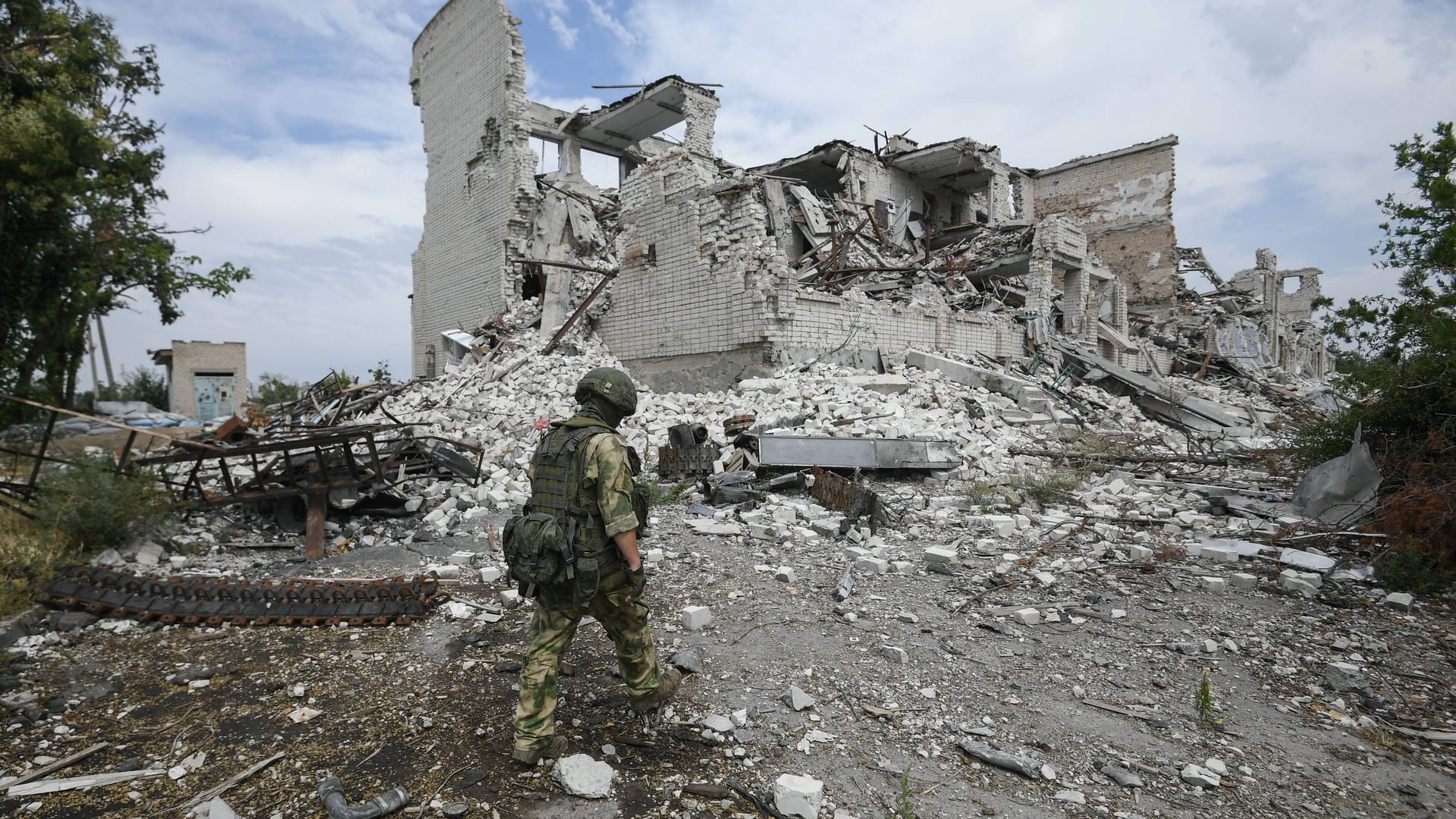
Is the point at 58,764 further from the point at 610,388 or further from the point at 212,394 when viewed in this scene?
the point at 212,394

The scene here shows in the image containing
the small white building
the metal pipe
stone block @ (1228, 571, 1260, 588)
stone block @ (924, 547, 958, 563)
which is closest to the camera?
the metal pipe

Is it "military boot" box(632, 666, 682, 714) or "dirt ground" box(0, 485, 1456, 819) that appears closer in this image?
"dirt ground" box(0, 485, 1456, 819)

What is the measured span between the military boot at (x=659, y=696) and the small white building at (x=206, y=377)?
20670 millimetres

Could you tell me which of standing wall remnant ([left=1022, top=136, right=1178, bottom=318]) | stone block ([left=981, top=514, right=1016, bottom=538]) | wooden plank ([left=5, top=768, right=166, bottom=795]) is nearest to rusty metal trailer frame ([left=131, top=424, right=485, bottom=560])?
wooden plank ([left=5, top=768, right=166, bottom=795])

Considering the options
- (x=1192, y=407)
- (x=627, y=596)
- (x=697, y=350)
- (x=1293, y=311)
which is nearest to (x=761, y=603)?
(x=627, y=596)

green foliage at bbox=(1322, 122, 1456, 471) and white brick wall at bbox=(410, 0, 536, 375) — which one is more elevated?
white brick wall at bbox=(410, 0, 536, 375)

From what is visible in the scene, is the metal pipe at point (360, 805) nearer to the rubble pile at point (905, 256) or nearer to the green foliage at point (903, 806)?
the green foliage at point (903, 806)

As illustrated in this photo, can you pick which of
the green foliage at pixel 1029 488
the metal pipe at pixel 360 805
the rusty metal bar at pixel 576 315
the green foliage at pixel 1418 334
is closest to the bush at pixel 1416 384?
the green foliage at pixel 1418 334

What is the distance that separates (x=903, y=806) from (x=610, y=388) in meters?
1.73

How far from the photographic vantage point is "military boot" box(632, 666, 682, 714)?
2.54m

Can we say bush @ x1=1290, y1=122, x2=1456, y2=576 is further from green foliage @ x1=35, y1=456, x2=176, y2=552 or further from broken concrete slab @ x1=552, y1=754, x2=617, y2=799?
green foliage @ x1=35, y1=456, x2=176, y2=552

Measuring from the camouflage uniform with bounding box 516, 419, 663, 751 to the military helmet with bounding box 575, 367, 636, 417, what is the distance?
13 centimetres

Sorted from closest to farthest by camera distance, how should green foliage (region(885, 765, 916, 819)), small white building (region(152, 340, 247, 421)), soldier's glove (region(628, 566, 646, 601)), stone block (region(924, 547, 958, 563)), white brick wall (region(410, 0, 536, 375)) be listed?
green foliage (region(885, 765, 916, 819)), soldier's glove (region(628, 566, 646, 601)), stone block (region(924, 547, 958, 563)), white brick wall (region(410, 0, 536, 375)), small white building (region(152, 340, 247, 421))

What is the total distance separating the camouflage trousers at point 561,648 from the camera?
89.8 inches
